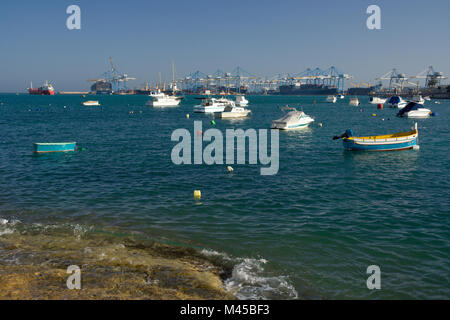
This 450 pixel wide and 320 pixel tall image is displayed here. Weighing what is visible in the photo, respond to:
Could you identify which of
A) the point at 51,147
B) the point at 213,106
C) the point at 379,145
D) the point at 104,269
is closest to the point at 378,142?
the point at 379,145

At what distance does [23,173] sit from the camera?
1054 inches

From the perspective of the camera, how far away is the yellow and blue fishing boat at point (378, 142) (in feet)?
115

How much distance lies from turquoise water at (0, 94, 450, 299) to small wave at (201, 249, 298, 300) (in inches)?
1.6

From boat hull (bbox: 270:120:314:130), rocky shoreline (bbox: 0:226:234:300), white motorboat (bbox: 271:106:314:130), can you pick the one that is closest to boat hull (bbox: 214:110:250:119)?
white motorboat (bbox: 271:106:314:130)

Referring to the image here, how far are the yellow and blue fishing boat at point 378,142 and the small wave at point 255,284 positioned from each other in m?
26.0

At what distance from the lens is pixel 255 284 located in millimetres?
11094

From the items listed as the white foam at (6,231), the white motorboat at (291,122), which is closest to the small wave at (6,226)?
the white foam at (6,231)

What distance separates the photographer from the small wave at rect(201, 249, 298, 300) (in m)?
10.5

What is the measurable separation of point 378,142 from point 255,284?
2950cm

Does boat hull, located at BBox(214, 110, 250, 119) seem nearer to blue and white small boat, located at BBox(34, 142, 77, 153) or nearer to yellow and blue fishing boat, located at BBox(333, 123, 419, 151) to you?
yellow and blue fishing boat, located at BBox(333, 123, 419, 151)

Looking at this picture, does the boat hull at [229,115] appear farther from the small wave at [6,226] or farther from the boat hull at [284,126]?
the small wave at [6,226]
